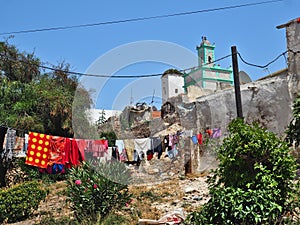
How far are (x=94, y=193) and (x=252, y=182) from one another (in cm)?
305

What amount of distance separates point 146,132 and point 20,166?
5.51 meters

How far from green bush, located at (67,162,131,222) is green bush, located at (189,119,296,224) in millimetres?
2040

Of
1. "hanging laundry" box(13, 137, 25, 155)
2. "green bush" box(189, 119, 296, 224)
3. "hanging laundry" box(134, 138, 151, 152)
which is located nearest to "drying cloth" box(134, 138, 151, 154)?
"hanging laundry" box(134, 138, 151, 152)

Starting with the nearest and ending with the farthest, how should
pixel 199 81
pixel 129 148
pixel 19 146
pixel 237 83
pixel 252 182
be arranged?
pixel 252 182 → pixel 237 83 → pixel 19 146 → pixel 129 148 → pixel 199 81

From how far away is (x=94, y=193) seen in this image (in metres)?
6.50

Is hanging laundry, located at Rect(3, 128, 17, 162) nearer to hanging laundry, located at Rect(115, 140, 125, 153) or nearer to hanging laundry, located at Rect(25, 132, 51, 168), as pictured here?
hanging laundry, located at Rect(25, 132, 51, 168)

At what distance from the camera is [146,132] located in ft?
50.5

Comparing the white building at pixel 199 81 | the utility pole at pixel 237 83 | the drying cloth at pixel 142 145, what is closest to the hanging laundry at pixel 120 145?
the drying cloth at pixel 142 145

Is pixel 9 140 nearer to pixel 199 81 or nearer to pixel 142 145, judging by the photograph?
pixel 142 145

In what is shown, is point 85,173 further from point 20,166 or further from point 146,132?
point 146,132

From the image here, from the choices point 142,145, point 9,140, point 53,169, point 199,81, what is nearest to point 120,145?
point 142,145

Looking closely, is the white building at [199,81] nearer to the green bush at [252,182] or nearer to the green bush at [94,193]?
the green bush at [94,193]

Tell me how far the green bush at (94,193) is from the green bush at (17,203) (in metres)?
1.57

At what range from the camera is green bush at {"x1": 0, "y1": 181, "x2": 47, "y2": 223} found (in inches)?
299
